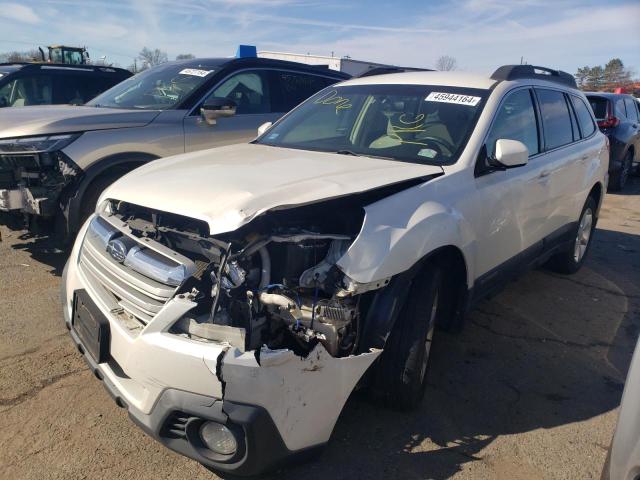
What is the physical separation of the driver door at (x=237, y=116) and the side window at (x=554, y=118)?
2.96m

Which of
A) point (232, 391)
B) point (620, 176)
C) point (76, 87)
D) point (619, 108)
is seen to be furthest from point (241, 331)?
point (619, 108)

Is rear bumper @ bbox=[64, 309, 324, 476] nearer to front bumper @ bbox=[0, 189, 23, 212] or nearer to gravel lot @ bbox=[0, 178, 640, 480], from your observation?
gravel lot @ bbox=[0, 178, 640, 480]

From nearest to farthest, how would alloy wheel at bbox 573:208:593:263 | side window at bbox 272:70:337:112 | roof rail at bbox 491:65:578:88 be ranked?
roof rail at bbox 491:65:578:88, alloy wheel at bbox 573:208:593:263, side window at bbox 272:70:337:112

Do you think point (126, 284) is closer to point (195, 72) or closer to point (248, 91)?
point (195, 72)

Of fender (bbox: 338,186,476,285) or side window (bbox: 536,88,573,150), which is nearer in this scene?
fender (bbox: 338,186,476,285)

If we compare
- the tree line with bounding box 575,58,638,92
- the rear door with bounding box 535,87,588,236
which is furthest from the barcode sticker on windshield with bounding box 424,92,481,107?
the tree line with bounding box 575,58,638,92

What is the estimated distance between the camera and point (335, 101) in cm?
418

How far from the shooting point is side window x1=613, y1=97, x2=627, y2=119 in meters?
10.4

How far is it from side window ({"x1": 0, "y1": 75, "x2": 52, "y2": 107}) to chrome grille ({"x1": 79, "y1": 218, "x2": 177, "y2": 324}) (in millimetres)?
6398

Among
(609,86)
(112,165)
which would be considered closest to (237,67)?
(112,165)

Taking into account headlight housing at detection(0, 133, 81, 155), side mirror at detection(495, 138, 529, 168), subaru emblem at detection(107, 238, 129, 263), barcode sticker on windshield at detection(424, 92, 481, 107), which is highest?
barcode sticker on windshield at detection(424, 92, 481, 107)

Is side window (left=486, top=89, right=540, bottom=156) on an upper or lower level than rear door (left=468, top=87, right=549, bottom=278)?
upper

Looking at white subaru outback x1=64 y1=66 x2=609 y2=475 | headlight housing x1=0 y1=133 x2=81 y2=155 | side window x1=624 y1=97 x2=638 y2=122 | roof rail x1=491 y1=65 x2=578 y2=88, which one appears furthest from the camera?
side window x1=624 y1=97 x2=638 y2=122

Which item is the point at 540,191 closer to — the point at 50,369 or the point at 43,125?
the point at 50,369
